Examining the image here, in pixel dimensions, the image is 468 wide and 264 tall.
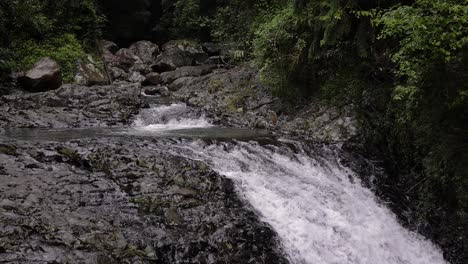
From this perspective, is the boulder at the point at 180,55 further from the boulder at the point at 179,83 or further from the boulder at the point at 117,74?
the boulder at the point at 179,83

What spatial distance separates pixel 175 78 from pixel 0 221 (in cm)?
1381

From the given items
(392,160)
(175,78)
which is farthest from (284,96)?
(175,78)

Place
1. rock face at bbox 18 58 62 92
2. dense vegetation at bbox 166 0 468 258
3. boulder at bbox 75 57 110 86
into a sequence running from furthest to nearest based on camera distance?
1. boulder at bbox 75 57 110 86
2. rock face at bbox 18 58 62 92
3. dense vegetation at bbox 166 0 468 258

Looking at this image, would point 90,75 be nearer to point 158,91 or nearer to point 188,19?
point 158,91

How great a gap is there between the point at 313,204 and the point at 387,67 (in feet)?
15.7

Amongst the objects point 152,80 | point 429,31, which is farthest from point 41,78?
point 429,31

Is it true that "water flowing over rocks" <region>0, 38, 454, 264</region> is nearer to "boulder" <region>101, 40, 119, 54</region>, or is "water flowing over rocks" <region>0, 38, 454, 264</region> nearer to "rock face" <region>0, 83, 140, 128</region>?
"rock face" <region>0, 83, 140, 128</region>

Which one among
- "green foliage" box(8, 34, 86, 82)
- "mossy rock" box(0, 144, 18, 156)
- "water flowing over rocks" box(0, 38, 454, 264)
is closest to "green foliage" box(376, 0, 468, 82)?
"water flowing over rocks" box(0, 38, 454, 264)

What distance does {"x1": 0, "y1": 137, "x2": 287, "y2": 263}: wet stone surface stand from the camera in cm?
478

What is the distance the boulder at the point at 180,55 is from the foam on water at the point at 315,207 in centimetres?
1244

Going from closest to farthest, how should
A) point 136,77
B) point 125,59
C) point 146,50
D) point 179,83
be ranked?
point 179,83 < point 136,77 < point 125,59 < point 146,50

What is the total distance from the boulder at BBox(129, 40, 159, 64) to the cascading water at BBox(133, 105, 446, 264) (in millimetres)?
14299

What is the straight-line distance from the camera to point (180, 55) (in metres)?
20.5

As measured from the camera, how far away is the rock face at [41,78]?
41.8 ft
